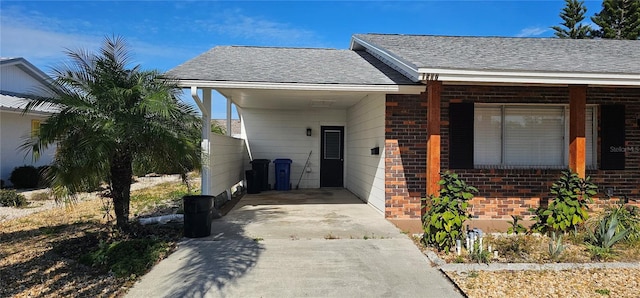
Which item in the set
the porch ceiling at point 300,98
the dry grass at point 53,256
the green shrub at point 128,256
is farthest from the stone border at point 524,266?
the porch ceiling at point 300,98

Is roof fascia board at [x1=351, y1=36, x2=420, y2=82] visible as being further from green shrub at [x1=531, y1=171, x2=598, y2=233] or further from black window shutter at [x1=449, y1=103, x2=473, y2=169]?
green shrub at [x1=531, y1=171, x2=598, y2=233]

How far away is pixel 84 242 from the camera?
611 centimetres

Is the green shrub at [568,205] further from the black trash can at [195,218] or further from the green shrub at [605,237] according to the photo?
the black trash can at [195,218]

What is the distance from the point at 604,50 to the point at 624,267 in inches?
232

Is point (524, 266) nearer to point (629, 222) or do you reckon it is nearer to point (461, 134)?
point (629, 222)

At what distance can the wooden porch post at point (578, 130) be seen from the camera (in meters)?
6.65

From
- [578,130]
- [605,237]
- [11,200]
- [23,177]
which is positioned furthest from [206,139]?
[23,177]

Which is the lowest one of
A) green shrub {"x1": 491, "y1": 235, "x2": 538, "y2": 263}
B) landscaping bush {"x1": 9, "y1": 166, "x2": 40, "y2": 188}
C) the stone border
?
the stone border

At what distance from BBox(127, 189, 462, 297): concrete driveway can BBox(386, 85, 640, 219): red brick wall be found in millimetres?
1228

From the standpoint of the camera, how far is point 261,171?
1252 cm

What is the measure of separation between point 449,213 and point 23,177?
14.3m

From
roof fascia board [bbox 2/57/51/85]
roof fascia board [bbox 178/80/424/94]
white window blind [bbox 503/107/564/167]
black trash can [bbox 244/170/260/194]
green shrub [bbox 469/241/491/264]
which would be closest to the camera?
green shrub [bbox 469/241/491/264]

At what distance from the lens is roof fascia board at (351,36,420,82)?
21.2ft

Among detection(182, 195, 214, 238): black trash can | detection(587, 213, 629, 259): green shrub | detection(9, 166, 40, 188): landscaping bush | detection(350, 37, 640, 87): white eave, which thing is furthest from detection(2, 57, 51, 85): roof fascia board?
detection(587, 213, 629, 259): green shrub
